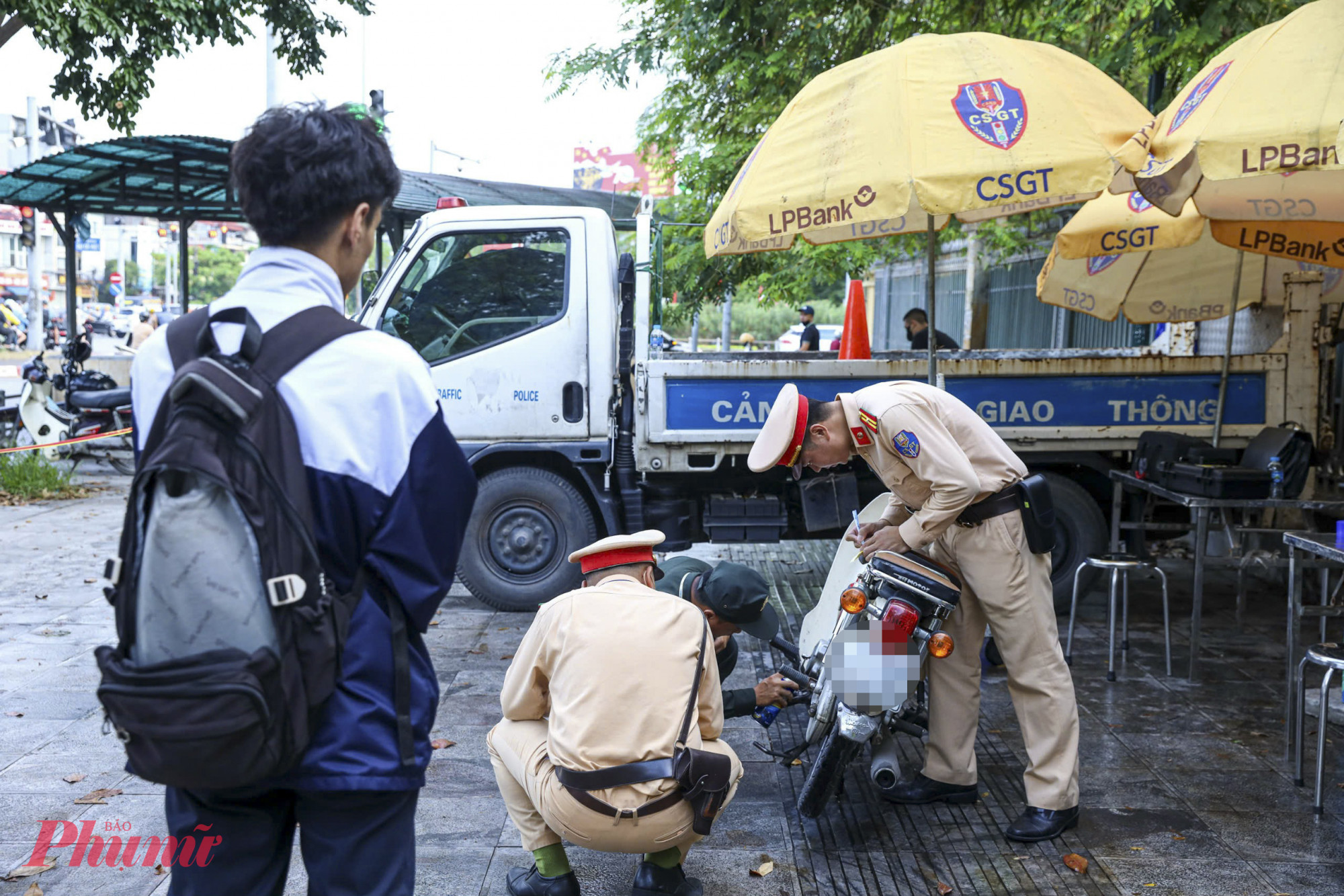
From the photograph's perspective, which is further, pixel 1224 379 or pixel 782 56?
pixel 782 56

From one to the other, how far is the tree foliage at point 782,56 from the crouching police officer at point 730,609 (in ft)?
17.7

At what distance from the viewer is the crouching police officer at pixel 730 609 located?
3631mm

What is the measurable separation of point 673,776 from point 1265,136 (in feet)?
10.3

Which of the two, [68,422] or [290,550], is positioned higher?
[290,550]

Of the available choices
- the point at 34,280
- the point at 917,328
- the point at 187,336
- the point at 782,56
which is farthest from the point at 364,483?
the point at 34,280

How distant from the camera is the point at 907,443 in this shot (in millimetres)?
3844

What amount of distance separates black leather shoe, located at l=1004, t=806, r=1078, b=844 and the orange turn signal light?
0.91 m

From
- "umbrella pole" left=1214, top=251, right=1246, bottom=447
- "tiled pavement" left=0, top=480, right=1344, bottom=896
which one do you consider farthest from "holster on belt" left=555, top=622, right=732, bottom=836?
"umbrella pole" left=1214, top=251, right=1246, bottom=447

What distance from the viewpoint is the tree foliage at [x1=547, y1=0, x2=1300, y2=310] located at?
7.89m

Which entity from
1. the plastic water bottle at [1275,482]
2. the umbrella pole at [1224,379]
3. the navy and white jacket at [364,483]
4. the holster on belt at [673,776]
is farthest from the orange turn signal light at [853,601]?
the umbrella pole at [1224,379]

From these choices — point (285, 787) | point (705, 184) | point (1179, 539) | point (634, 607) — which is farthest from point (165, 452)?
point (705, 184)

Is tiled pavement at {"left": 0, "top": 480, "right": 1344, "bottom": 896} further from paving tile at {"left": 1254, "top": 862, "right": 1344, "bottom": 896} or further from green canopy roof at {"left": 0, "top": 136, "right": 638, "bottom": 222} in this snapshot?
green canopy roof at {"left": 0, "top": 136, "right": 638, "bottom": 222}

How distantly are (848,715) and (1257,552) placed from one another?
12.0ft

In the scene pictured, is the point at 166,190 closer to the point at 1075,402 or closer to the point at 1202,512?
the point at 1075,402
